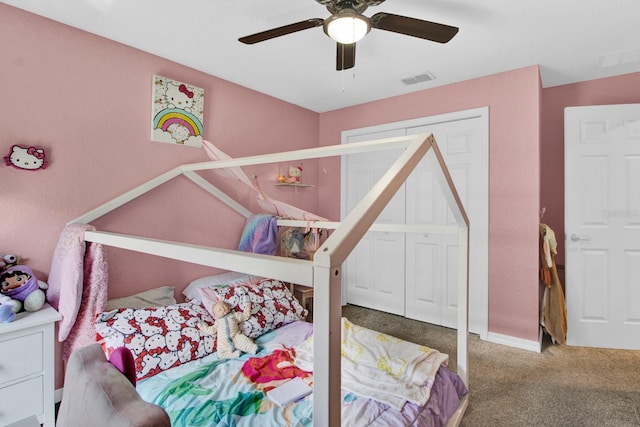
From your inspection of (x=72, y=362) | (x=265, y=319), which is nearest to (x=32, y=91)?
(x=72, y=362)

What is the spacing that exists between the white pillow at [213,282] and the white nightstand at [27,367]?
88cm

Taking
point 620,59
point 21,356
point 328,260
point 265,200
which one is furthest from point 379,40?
point 21,356

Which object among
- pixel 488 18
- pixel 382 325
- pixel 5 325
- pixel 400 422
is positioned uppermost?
pixel 488 18

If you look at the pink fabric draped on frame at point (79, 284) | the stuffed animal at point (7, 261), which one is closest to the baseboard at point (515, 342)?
the pink fabric draped on frame at point (79, 284)

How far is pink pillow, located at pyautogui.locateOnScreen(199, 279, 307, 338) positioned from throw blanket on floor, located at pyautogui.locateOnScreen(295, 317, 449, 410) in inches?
16.0

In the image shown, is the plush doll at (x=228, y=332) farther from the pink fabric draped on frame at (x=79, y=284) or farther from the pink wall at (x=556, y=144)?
the pink wall at (x=556, y=144)

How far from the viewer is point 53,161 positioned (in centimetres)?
199

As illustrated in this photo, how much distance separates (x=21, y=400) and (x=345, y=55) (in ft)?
8.14

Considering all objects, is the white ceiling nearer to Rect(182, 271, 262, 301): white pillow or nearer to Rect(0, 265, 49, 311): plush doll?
Rect(0, 265, 49, 311): plush doll

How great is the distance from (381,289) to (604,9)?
2.88 metres

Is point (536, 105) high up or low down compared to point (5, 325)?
up

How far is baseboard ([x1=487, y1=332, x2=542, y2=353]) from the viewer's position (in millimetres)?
2686

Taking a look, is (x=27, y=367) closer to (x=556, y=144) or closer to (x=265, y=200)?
(x=265, y=200)

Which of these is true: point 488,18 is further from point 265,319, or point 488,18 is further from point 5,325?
point 5,325
